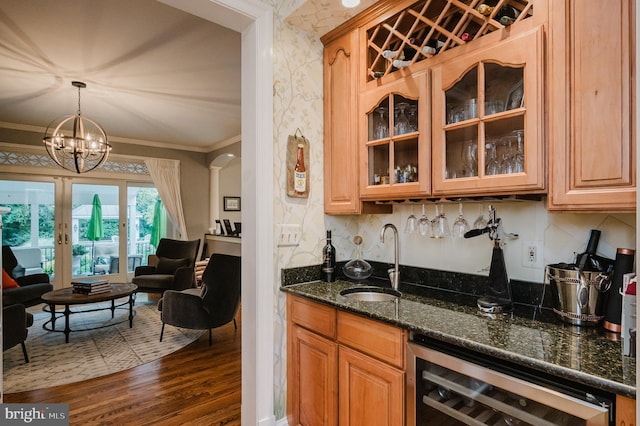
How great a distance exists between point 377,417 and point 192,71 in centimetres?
324

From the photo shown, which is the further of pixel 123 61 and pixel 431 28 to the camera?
pixel 123 61

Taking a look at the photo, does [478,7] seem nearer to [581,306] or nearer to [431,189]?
[431,189]

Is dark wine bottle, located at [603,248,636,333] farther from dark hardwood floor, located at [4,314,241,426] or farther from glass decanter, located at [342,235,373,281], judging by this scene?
dark hardwood floor, located at [4,314,241,426]

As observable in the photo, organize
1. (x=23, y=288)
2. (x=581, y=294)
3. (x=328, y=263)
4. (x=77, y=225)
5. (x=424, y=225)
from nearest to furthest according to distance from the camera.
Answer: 1. (x=581, y=294)
2. (x=424, y=225)
3. (x=328, y=263)
4. (x=23, y=288)
5. (x=77, y=225)

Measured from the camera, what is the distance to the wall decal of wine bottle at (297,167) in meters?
2.04

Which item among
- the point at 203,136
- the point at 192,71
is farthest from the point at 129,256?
the point at 192,71

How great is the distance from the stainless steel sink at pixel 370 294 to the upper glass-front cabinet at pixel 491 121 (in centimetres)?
67

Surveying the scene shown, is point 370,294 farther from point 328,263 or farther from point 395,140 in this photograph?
point 395,140

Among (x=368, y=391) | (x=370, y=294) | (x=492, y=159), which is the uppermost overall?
(x=492, y=159)

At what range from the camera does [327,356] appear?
1.73 metres

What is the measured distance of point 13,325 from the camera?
9.45 ft

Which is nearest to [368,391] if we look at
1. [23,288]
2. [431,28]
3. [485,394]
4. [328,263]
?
[485,394]

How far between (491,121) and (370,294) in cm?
112

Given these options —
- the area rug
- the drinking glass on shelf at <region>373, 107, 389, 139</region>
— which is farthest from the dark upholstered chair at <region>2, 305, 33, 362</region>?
the drinking glass on shelf at <region>373, 107, 389, 139</region>
